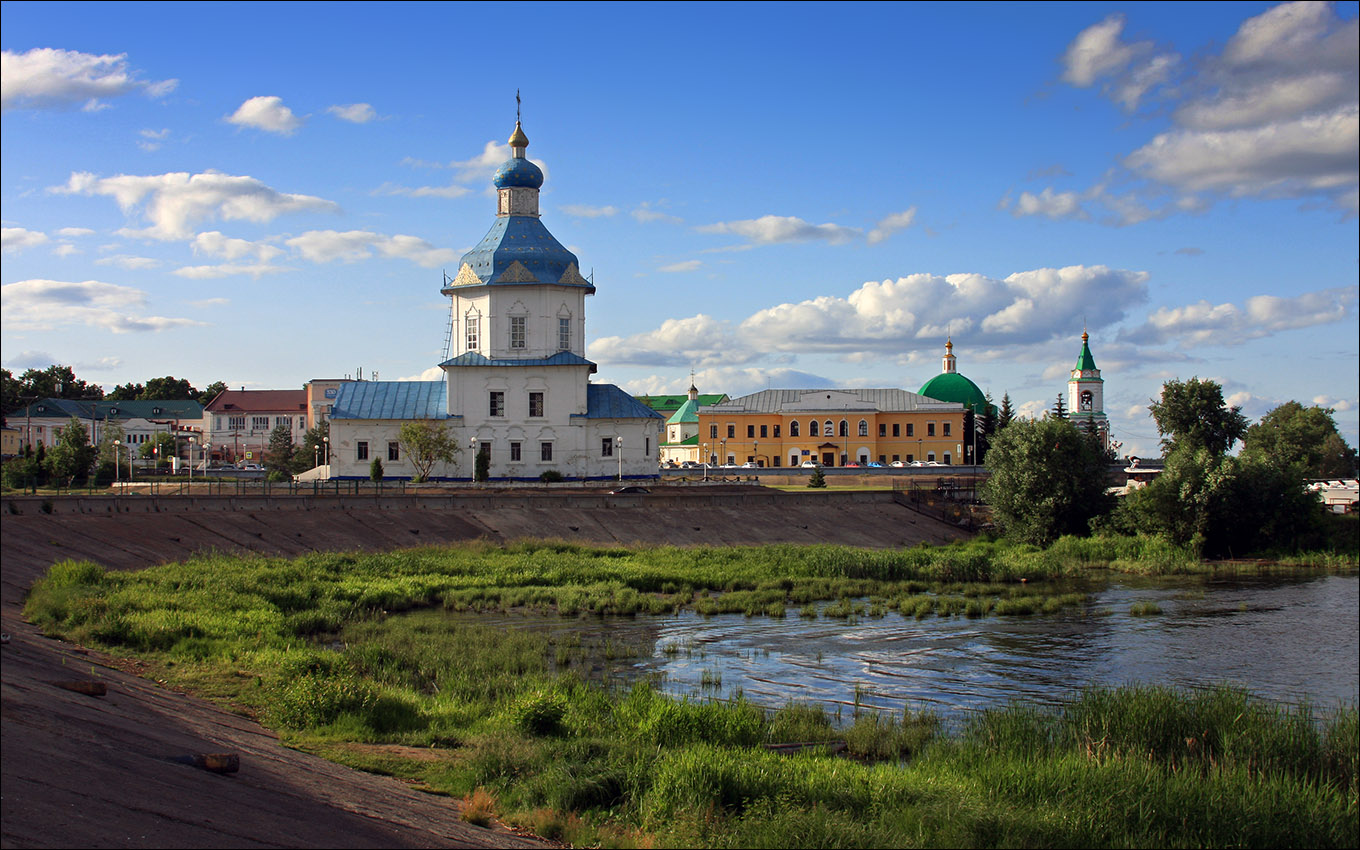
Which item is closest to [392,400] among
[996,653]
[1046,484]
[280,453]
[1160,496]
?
[280,453]

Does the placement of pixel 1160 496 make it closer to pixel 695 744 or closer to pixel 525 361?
pixel 525 361

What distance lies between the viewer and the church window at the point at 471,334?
58625 millimetres

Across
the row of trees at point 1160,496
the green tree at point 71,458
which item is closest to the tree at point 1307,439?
the row of trees at point 1160,496

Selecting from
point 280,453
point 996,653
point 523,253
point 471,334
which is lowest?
point 996,653

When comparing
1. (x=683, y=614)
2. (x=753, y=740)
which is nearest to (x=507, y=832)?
(x=753, y=740)

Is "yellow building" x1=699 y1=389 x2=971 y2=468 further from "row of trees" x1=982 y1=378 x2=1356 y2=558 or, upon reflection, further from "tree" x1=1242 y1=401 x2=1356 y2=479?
"row of trees" x1=982 y1=378 x2=1356 y2=558

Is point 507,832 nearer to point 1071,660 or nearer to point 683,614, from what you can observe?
point 1071,660

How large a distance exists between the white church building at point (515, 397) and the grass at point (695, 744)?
3218cm

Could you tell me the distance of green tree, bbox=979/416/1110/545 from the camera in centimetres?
4556

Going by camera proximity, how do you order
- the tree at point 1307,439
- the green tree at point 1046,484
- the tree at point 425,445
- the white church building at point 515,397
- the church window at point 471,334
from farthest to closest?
the tree at point 1307,439 → the church window at point 471,334 → the white church building at point 515,397 → the tree at point 425,445 → the green tree at point 1046,484

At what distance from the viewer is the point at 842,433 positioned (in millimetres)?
82562

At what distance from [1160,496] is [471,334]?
34637mm

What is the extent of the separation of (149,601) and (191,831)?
49.8 ft

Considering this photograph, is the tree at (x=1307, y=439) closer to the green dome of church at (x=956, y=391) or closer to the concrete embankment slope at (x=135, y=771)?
the green dome of church at (x=956, y=391)
